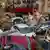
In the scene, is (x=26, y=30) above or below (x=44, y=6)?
below

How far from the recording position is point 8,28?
1479 millimetres

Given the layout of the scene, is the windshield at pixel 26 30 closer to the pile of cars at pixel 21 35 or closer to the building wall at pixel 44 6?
the pile of cars at pixel 21 35

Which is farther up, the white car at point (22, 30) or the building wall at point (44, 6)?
the building wall at point (44, 6)

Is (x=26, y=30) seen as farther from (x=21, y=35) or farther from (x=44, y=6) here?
(x=44, y=6)

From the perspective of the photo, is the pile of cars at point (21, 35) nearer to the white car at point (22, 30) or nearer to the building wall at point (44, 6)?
the white car at point (22, 30)

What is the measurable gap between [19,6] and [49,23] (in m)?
0.35

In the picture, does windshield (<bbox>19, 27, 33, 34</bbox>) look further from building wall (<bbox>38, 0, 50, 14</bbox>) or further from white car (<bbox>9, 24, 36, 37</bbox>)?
building wall (<bbox>38, 0, 50, 14</bbox>)

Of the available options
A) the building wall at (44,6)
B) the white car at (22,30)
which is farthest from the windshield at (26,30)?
the building wall at (44,6)

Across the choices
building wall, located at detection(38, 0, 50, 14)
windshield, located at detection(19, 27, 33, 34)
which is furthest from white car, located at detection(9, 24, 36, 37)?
building wall, located at detection(38, 0, 50, 14)

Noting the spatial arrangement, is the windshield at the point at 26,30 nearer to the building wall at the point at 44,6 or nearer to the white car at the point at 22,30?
the white car at the point at 22,30

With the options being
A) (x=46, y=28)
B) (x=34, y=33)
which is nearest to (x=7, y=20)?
(x=34, y=33)

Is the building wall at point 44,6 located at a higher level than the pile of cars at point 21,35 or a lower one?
higher

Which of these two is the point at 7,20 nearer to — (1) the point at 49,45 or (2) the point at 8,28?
(2) the point at 8,28

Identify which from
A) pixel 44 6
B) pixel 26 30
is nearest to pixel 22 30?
pixel 26 30
